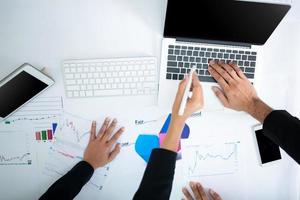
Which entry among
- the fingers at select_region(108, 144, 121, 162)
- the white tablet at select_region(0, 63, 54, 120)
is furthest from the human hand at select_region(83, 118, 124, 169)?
the white tablet at select_region(0, 63, 54, 120)

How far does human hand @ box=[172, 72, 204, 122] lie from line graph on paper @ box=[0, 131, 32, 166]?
528 millimetres

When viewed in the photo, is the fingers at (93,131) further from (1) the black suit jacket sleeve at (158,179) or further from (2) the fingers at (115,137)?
(1) the black suit jacket sleeve at (158,179)

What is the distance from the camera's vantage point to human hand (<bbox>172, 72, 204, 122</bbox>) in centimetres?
97

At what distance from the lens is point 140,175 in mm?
1117

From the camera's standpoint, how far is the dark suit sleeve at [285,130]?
911mm

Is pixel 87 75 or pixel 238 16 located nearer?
pixel 238 16

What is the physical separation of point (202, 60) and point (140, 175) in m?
0.46

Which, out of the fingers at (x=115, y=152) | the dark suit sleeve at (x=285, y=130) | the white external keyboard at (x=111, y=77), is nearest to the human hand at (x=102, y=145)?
the fingers at (x=115, y=152)

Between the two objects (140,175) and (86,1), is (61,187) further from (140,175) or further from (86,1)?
(86,1)

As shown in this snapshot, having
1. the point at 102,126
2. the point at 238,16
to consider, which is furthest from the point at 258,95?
the point at 102,126

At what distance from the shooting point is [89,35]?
1046 mm

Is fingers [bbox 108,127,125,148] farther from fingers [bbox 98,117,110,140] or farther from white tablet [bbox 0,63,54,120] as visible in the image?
white tablet [bbox 0,63,54,120]

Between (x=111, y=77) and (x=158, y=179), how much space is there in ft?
1.25

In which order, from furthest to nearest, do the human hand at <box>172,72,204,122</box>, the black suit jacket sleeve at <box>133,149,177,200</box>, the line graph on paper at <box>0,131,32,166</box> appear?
Result: the line graph on paper at <box>0,131,32,166</box>
the human hand at <box>172,72,204,122</box>
the black suit jacket sleeve at <box>133,149,177,200</box>
